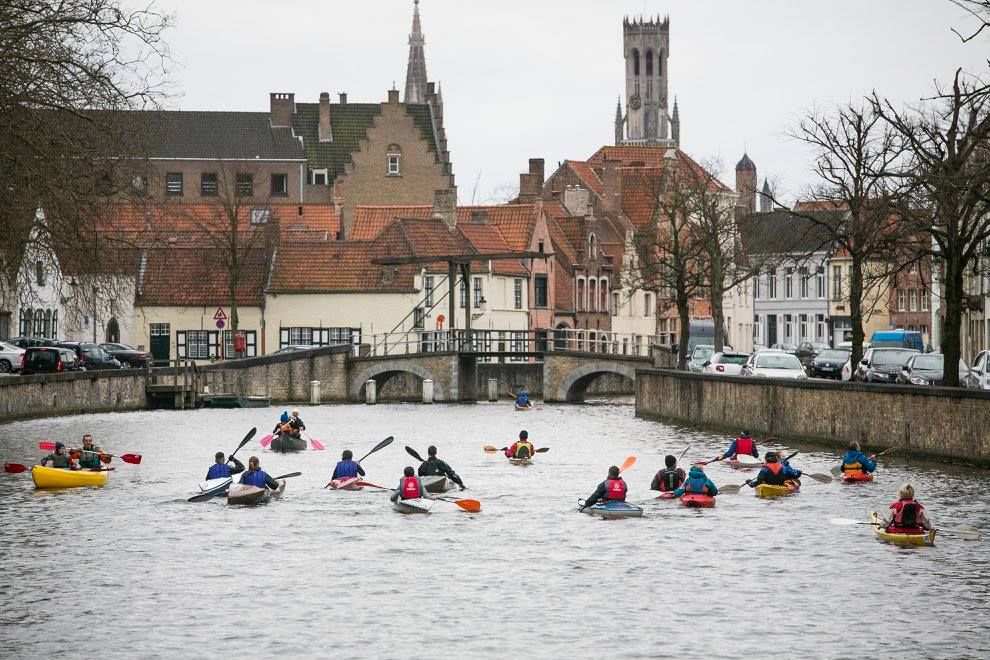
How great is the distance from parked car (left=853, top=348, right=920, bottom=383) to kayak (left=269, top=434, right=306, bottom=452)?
63.4ft

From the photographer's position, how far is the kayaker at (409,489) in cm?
3703

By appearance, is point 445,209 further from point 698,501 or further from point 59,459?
point 698,501

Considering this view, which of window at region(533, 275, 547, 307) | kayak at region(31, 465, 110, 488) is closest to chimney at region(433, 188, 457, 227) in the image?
window at region(533, 275, 547, 307)

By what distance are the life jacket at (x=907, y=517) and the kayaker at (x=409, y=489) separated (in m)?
10.9

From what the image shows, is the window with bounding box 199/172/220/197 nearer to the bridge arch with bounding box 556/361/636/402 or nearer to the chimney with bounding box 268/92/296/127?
the chimney with bounding box 268/92/296/127

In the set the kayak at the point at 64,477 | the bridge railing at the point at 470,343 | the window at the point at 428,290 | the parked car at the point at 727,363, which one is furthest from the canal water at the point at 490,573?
the window at the point at 428,290

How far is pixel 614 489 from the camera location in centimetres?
3553

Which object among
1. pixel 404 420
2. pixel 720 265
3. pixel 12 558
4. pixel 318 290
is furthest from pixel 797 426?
pixel 318 290

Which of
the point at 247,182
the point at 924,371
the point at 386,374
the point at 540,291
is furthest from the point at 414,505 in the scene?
the point at 247,182

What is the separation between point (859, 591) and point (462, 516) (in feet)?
37.7

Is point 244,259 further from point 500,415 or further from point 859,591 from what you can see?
point 859,591

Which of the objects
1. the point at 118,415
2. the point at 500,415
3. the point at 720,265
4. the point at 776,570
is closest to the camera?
the point at 776,570

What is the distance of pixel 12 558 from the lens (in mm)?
30000

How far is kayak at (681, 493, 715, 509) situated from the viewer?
36719 mm
